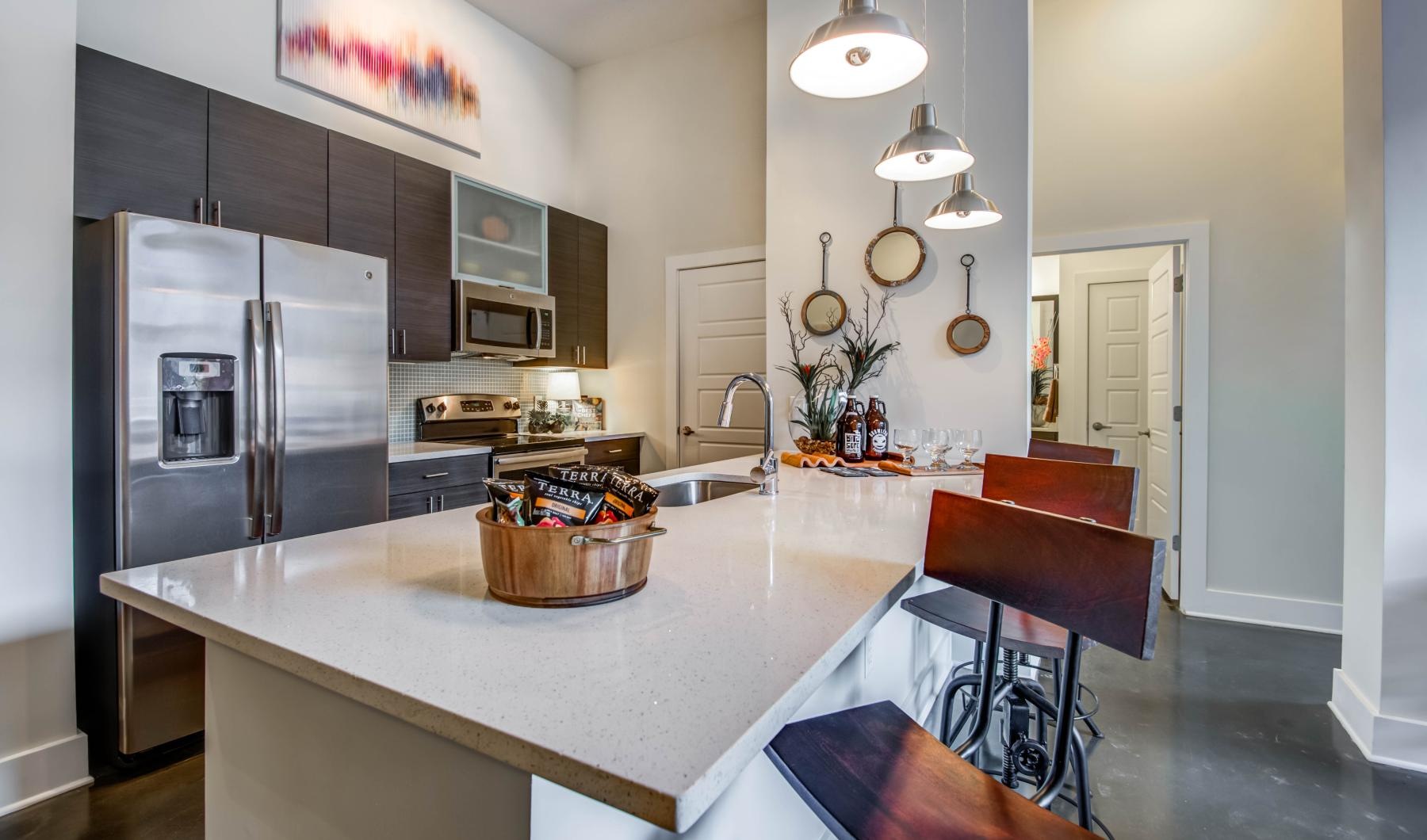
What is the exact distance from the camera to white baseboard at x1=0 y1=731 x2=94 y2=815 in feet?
6.20

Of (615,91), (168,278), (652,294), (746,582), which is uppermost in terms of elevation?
(615,91)

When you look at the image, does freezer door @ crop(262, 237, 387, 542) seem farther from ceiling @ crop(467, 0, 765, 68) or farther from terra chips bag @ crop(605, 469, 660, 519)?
ceiling @ crop(467, 0, 765, 68)

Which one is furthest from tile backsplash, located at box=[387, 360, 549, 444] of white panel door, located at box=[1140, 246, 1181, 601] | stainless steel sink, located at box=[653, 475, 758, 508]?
white panel door, located at box=[1140, 246, 1181, 601]

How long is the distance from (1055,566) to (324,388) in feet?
8.18

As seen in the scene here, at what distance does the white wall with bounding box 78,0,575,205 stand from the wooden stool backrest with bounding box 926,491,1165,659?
11.6 ft

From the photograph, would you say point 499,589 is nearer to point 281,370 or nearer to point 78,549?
point 281,370

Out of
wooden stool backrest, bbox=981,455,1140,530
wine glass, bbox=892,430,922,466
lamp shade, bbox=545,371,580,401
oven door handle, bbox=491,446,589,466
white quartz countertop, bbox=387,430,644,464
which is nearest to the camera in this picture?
wooden stool backrest, bbox=981,455,1140,530

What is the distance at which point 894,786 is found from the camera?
0.94 metres

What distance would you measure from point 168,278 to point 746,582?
2141 millimetres

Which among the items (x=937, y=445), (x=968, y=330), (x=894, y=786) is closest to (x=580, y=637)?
(x=894, y=786)

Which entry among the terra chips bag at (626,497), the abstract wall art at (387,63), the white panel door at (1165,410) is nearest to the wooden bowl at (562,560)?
the terra chips bag at (626,497)

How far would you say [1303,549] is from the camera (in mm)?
3264

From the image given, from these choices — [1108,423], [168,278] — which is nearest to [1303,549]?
[1108,423]

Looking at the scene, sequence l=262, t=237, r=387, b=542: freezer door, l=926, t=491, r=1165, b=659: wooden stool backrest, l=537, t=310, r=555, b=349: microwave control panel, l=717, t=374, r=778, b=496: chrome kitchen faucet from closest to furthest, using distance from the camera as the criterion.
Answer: l=926, t=491, r=1165, b=659: wooden stool backrest → l=717, t=374, r=778, b=496: chrome kitchen faucet → l=262, t=237, r=387, b=542: freezer door → l=537, t=310, r=555, b=349: microwave control panel
